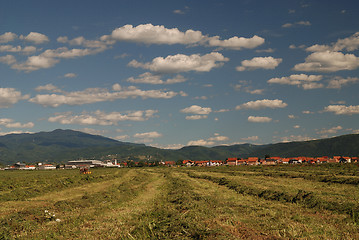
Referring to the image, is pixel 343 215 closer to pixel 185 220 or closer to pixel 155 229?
pixel 185 220

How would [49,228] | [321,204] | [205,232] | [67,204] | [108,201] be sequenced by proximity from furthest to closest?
[108,201], [67,204], [321,204], [49,228], [205,232]

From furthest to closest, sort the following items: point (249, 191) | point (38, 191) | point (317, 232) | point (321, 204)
Answer: point (38, 191)
point (249, 191)
point (321, 204)
point (317, 232)

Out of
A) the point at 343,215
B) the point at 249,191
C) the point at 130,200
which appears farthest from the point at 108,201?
the point at 343,215

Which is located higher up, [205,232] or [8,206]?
[205,232]

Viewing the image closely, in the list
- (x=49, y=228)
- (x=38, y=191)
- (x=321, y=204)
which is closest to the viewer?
(x=49, y=228)

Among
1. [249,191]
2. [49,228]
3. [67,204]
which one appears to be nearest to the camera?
[49,228]

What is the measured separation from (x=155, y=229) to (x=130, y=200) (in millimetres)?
16146

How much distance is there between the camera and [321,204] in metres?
23.0

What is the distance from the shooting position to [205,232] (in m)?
13.2

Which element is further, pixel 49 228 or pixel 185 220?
pixel 49 228

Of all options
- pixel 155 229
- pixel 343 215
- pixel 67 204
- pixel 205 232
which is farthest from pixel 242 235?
pixel 67 204

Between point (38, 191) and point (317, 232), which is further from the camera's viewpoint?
point (38, 191)

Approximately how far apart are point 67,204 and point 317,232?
19.4m

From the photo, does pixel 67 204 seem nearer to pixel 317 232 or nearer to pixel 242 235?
pixel 242 235
